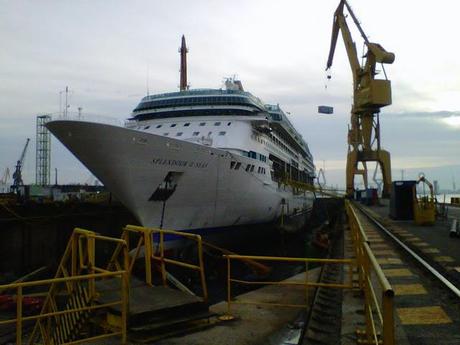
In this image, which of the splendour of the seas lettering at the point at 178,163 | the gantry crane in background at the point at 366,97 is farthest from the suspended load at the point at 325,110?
the splendour of the seas lettering at the point at 178,163

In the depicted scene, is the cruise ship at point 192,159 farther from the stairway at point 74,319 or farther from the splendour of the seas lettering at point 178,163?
the stairway at point 74,319

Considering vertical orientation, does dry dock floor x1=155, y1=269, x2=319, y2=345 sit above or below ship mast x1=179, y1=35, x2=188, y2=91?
below

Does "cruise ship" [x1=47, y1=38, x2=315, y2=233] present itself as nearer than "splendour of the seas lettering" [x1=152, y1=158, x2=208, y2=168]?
Yes

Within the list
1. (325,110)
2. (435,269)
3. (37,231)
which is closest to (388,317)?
(435,269)

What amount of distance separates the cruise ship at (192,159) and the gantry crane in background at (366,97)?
1477 cm

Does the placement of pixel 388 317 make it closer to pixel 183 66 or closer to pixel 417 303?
pixel 417 303

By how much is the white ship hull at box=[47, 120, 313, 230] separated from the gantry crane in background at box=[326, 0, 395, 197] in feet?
80.8

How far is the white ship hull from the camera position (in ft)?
45.2

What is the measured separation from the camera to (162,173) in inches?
596

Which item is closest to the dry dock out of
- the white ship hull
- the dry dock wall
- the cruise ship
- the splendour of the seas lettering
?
the white ship hull

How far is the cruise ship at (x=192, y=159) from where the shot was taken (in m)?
14.1

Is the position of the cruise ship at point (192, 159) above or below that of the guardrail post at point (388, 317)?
above

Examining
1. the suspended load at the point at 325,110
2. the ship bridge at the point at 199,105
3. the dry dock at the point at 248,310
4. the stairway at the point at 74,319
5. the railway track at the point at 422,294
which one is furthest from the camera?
the suspended load at the point at 325,110

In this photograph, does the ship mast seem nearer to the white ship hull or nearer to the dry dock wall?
the dry dock wall
